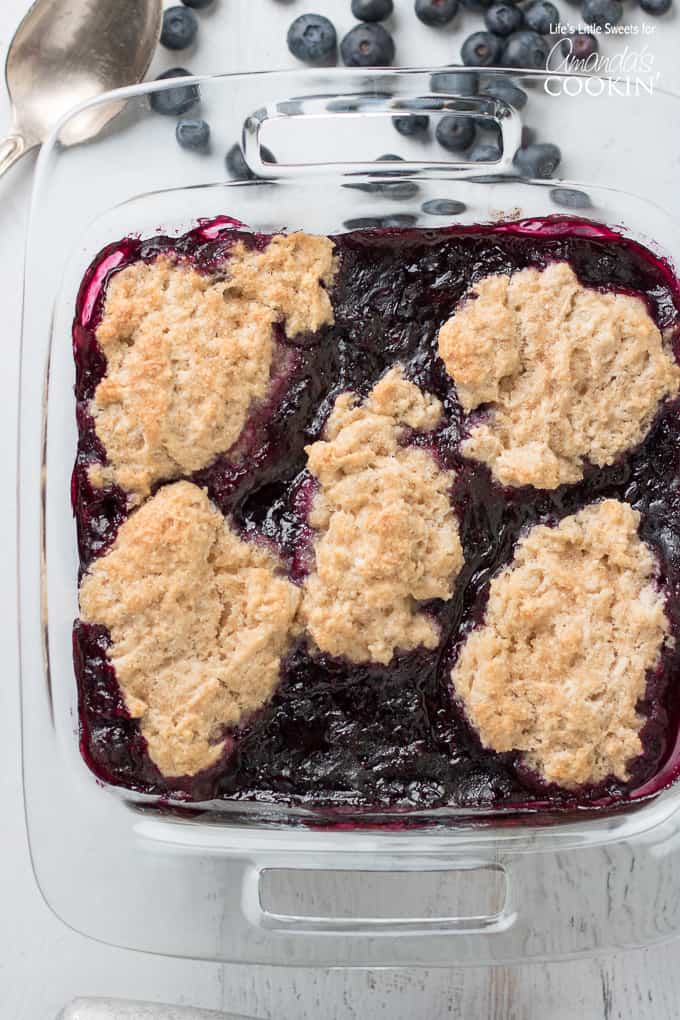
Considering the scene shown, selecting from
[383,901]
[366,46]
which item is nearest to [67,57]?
[366,46]

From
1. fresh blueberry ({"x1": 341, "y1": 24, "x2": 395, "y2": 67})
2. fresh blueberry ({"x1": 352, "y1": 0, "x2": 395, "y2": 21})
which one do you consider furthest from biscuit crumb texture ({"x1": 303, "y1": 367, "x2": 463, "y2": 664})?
fresh blueberry ({"x1": 352, "y1": 0, "x2": 395, "y2": 21})

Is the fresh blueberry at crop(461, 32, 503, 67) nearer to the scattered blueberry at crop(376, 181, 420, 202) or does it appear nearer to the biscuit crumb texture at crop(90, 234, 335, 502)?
the scattered blueberry at crop(376, 181, 420, 202)

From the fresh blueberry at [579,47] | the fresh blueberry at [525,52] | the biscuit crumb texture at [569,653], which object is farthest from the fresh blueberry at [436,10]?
the biscuit crumb texture at [569,653]

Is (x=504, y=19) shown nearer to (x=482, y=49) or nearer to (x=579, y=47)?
(x=482, y=49)

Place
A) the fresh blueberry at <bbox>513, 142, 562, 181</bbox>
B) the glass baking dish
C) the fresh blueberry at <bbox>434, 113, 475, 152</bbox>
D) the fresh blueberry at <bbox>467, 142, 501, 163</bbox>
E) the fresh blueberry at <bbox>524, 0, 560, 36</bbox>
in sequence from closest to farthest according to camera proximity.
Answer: the glass baking dish
the fresh blueberry at <bbox>513, 142, 562, 181</bbox>
the fresh blueberry at <bbox>467, 142, 501, 163</bbox>
the fresh blueberry at <bbox>434, 113, 475, 152</bbox>
the fresh blueberry at <bbox>524, 0, 560, 36</bbox>

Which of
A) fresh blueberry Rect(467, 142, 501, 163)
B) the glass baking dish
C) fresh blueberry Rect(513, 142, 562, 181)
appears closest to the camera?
the glass baking dish

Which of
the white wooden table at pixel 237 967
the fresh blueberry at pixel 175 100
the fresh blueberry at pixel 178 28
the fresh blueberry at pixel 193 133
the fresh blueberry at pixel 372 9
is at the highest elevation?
the fresh blueberry at pixel 178 28

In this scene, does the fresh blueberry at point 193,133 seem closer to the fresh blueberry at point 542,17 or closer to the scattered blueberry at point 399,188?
the scattered blueberry at point 399,188
